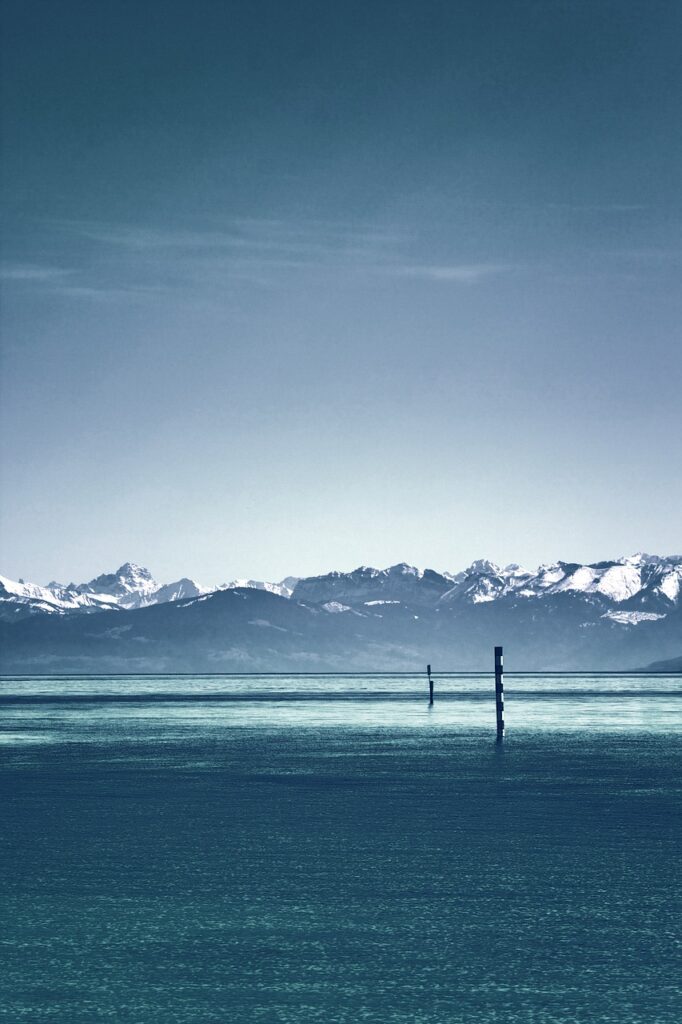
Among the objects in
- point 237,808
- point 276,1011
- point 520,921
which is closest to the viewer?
point 276,1011

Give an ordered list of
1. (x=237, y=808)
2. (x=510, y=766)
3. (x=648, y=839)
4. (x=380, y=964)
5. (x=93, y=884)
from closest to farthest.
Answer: (x=380, y=964), (x=93, y=884), (x=648, y=839), (x=237, y=808), (x=510, y=766)

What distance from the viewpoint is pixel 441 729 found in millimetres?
44094

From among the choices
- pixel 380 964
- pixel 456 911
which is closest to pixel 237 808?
pixel 456 911

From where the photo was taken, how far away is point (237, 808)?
64.4ft

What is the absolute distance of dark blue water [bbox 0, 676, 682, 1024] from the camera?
8.14m

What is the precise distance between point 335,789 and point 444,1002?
14.8 m

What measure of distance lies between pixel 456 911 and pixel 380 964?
214 centimetres

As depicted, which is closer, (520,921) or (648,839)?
(520,921)

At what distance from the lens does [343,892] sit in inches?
472

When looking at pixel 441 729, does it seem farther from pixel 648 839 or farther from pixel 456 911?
pixel 456 911

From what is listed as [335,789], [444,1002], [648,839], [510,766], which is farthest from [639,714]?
[444,1002]

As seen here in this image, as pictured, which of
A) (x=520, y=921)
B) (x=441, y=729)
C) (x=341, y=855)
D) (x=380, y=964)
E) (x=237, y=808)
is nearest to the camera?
(x=380, y=964)

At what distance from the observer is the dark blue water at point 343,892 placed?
814cm

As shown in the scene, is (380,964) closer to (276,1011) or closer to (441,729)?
(276,1011)
